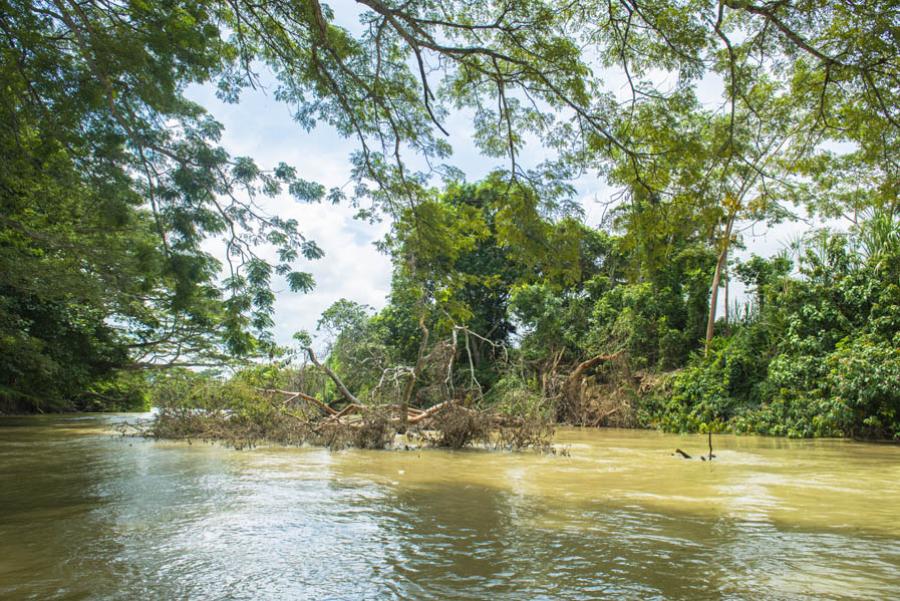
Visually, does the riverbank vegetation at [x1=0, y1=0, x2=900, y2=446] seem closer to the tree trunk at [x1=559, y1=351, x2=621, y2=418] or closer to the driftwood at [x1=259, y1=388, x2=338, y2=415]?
the driftwood at [x1=259, y1=388, x2=338, y2=415]

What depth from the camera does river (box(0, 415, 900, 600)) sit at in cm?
369

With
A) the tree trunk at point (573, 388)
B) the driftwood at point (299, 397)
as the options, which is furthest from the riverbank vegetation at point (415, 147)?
the tree trunk at point (573, 388)

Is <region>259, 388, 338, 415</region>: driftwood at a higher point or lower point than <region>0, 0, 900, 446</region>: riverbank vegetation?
lower

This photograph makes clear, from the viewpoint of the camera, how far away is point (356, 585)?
373cm

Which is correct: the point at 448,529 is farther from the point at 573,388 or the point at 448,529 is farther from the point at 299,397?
the point at 573,388

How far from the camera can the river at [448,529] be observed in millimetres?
3693

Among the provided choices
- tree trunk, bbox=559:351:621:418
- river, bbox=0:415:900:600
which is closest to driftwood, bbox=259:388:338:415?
river, bbox=0:415:900:600

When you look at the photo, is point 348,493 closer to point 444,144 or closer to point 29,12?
point 444,144

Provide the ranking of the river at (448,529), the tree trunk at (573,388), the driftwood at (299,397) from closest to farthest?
the river at (448,529) → the driftwood at (299,397) → the tree trunk at (573,388)

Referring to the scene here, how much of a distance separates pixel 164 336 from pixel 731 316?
18.7 meters

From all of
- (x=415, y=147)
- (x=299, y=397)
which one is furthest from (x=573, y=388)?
(x=415, y=147)

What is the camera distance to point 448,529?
5.19 metres

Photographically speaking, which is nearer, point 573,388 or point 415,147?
point 415,147

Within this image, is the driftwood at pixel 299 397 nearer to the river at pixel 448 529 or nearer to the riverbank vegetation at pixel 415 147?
the riverbank vegetation at pixel 415 147
